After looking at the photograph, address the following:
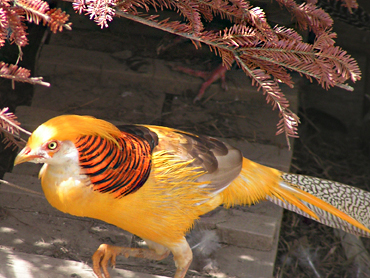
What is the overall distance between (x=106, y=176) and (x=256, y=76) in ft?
3.07

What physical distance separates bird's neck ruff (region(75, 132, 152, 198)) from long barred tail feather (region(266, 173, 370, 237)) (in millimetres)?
1132

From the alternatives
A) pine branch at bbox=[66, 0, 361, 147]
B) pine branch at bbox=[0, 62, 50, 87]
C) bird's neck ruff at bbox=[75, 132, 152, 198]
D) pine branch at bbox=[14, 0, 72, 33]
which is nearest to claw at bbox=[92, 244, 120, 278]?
A: bird's neck ruff at bbox=[75, 132, 152, 198]

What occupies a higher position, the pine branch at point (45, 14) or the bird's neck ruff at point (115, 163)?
the pine branch at point (45, 14)

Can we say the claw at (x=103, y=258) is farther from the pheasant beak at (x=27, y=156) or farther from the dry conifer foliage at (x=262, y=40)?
the dry conifer foliage at (x=262, y=40)

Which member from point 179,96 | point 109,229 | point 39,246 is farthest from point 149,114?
point 39,246

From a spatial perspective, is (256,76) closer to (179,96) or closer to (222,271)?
(222,271)

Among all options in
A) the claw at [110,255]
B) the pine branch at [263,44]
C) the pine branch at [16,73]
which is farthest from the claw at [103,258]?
the pine branch at [263,44]

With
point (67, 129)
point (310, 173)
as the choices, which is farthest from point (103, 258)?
point (310, 173)

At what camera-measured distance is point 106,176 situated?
7.18 feet

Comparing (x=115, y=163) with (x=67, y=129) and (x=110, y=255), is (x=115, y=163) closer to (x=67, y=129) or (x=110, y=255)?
(x=67, y=129)

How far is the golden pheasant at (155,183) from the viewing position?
2.10 metres

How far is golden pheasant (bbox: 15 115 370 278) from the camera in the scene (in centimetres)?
210

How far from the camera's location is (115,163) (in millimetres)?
2209

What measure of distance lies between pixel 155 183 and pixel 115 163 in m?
0.33
